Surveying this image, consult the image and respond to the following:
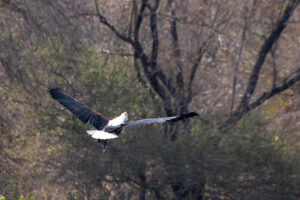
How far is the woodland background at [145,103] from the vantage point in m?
11.4

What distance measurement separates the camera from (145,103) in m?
11.6

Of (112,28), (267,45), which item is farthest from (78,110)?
(267,45)

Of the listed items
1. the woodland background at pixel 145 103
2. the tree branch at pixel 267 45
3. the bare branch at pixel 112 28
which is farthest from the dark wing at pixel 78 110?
the tree branch at pixel 267 45

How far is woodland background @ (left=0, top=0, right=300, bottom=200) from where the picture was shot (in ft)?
37.4

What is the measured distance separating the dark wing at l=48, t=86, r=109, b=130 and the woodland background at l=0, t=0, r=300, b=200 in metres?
2.83

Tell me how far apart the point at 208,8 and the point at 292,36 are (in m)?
2.01

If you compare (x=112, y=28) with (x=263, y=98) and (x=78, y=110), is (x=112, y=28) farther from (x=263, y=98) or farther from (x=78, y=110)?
(x=78, y=110)

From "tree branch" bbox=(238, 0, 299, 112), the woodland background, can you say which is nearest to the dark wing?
the woodland background

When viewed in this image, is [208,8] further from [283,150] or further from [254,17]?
[283,150]

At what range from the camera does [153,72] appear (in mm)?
12312

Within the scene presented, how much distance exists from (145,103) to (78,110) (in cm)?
363

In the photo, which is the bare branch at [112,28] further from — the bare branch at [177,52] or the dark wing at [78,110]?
the dark wing at [78,110]

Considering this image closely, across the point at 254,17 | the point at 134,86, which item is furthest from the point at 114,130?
the point at 254,17

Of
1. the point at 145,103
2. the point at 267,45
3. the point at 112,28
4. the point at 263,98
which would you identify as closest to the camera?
the point at 145,103
